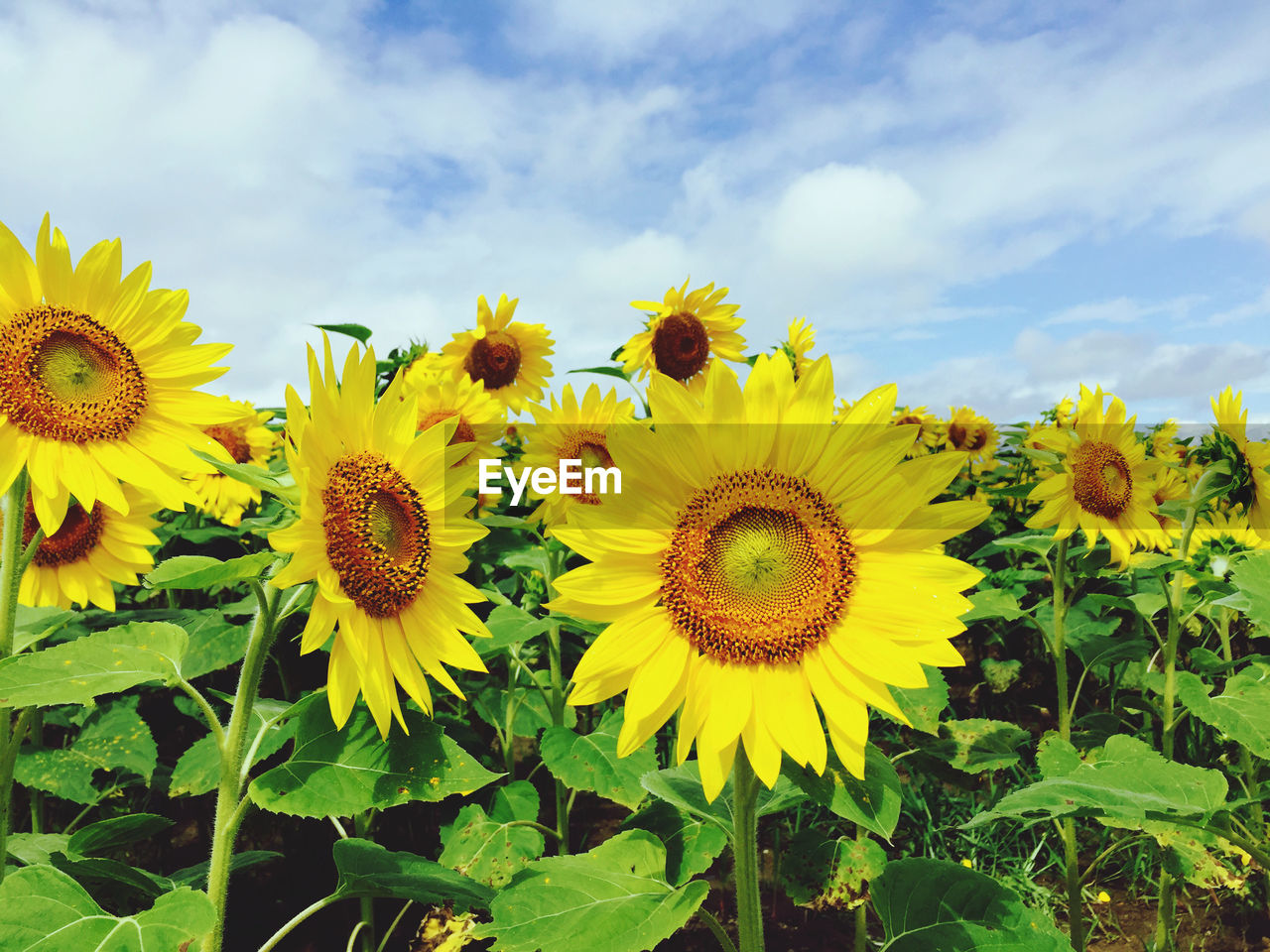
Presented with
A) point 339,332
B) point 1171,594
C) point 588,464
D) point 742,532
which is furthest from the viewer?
point 588,464

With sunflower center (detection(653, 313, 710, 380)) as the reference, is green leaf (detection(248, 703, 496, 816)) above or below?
below

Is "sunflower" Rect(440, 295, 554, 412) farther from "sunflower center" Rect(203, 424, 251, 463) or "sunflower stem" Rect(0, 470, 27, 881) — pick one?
"sunflower stem" Rect(0, 470, 27, 881)

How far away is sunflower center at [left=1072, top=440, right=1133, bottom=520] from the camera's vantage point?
305 centimetres

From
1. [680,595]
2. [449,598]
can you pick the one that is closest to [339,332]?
[449,598]

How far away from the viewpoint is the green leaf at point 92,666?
151 cm

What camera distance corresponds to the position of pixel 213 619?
8.62 ft

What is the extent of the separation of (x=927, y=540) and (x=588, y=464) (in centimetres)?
223

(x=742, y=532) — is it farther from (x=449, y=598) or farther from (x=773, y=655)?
(x=449, y=598)

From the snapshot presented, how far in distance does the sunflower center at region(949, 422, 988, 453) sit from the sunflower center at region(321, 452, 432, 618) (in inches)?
244

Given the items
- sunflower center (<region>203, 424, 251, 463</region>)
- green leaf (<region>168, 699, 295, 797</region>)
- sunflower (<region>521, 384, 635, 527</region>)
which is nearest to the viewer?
green leaf (<region>168, 699, 295, 797</region>)

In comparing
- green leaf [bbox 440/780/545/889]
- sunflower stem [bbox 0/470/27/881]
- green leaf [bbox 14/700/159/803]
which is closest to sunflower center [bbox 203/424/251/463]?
green leaf [bbox 14/700/159/803]

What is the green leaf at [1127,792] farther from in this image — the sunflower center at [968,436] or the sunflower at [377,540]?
the sunflower center at [968,436]

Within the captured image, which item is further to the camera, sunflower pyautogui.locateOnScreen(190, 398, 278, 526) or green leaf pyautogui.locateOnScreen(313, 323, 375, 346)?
sunflower pyautogui.locateOnScreen(190, 398, 278, 526)

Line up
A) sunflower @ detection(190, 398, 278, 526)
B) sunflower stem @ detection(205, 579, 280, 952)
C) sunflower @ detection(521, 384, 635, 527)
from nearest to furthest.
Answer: sunflower stem @ detection(205, 579, 280, 952) < sunflower @ detection(521, 384, 635, 527) < sunflower @ detection(190, 398, 278, 526)
